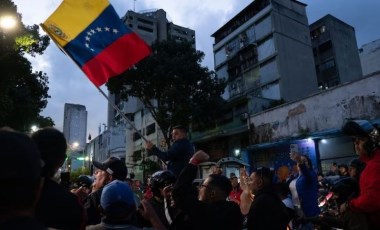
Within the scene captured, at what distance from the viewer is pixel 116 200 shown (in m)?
2.33

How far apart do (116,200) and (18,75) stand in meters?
17.7

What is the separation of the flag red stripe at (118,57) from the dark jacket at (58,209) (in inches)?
161

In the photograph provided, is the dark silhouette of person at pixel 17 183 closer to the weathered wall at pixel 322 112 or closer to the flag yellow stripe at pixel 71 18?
the flag yellow stripe at pixel 71 18

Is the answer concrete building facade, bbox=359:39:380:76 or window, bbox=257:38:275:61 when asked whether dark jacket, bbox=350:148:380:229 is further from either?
concrete building facade, bbox=359:39:380:76

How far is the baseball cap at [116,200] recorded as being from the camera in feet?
7.60

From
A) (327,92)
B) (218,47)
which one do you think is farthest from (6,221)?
(218,47)

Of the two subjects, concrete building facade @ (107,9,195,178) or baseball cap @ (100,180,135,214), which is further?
concrete building facade @ (107,9,195,178)

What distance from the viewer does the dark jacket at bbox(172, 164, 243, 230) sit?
3055 mm

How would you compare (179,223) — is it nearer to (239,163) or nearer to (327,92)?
(239,163)

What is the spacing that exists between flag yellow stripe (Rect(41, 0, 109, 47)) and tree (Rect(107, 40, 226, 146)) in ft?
59.4

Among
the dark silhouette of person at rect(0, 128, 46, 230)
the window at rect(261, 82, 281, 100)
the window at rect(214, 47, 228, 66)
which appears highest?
the window at rect(214, 47, 228, 66)

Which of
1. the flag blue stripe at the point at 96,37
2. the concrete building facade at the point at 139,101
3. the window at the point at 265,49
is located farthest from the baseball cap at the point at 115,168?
the concrete building facade at the point at 139,101

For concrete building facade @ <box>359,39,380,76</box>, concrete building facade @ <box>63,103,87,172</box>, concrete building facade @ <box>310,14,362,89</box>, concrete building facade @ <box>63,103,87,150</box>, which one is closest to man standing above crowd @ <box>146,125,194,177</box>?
concrete building facade @ <box>310,14,362,89</box>

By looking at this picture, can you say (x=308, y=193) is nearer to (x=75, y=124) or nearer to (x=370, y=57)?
(x=370, y=57)
